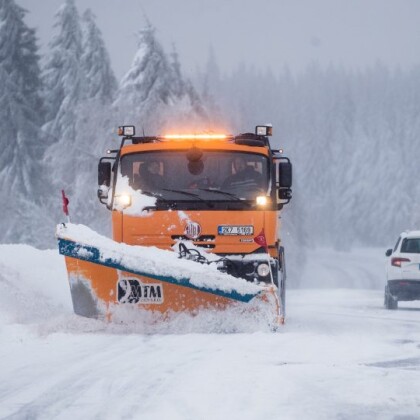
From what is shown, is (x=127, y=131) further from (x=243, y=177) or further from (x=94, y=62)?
(x=94, y=62)

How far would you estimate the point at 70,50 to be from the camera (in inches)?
2354

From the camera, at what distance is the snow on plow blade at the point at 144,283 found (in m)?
9.95

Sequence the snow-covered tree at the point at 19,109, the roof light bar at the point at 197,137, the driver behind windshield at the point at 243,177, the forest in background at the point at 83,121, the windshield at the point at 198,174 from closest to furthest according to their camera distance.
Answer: the windshield at the point at 198,174
the driver behind windshield at the point at 243,177
the roof light bar at the point at 197,137
the forest in background at the point at 83,121
the snow-covered tree at the point at 19,109

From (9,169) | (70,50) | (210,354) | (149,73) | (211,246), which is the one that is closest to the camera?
(210,354)

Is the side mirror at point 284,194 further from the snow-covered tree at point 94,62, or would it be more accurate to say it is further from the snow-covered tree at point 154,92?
the snow-covered tree at point 94,62

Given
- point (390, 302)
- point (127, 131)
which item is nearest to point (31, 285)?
point (127, 131)

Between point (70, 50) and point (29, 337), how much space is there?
51.5 metres

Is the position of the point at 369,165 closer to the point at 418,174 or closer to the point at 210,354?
the point at 418,174

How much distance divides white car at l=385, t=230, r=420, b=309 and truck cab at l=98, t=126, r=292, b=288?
7.05 metres

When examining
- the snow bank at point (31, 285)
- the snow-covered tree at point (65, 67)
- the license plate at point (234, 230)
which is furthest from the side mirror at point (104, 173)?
the snow-covered tree at point (65, 67)

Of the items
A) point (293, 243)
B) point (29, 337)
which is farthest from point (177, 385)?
point (293, 243)

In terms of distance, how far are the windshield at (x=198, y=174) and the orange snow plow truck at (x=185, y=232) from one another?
11mm

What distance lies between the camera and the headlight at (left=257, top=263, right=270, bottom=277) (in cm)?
1078

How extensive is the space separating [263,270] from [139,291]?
55.4 inches
